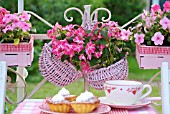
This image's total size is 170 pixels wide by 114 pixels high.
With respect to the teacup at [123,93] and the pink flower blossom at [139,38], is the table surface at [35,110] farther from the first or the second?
the pink flower blossom at [139,38]

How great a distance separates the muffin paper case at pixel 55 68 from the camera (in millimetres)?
2107

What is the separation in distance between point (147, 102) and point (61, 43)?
479mm

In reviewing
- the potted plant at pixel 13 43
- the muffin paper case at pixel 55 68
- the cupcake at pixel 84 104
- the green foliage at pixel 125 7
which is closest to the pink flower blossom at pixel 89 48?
the muffin paper case at pixel 55 68

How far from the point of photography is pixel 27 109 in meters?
1.75

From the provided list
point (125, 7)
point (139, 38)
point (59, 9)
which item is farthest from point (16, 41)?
point (125, 7)

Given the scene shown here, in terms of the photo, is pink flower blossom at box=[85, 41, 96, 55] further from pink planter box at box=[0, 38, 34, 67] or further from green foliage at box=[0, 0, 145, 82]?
green foliage at box=[0, 0, 145, 82]

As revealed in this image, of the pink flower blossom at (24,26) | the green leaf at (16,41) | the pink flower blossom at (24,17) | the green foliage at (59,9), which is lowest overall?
the green leaf at (16,41)

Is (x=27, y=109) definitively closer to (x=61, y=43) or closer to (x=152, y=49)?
(x=61, y=43)

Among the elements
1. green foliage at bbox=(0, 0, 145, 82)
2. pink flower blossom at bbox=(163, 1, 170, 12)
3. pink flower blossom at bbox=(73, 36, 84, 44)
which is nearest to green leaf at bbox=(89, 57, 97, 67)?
pink flower blossom at bbox=(73, 36, 84, 44)

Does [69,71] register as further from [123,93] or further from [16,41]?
[123,93]

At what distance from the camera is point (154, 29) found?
6.86 feet

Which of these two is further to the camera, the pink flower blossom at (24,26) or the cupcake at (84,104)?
the pink flower blossom at (24,26)

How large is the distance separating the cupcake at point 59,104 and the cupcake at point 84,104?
23 millimetres

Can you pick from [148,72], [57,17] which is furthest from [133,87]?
[148,72]
